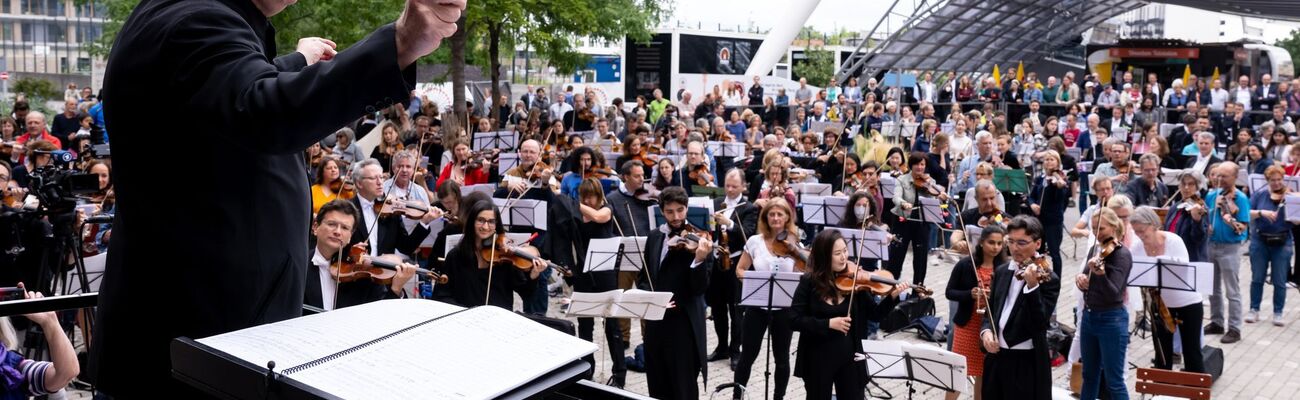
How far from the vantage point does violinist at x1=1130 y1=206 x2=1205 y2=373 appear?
31.4ft

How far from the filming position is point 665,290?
9.21 metres

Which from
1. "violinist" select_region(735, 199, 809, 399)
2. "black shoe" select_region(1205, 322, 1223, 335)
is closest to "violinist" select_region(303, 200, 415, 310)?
"violinist" select_region(735, 199, 809, 399)

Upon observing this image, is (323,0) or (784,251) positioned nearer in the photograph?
(784,251)

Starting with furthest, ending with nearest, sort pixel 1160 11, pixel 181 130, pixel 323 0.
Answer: pixel 1160 11 < pixel 323 0 < pixel 181 130

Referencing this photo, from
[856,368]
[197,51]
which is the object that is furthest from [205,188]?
[856,368]

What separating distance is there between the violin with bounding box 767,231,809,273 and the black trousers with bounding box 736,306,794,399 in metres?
0.51

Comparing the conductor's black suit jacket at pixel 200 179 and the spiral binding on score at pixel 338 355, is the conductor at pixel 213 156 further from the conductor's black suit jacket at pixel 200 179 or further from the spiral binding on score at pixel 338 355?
the spiral binding on score at pixel 338 355

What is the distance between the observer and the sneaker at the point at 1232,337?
38.2ft

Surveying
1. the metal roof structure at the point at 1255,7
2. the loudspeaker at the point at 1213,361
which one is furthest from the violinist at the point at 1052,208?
the metal roof structure at the point at 1255,7

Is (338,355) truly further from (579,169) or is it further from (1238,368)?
(579,169)

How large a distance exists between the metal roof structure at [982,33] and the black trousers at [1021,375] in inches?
1229

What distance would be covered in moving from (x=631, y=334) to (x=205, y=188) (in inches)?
410

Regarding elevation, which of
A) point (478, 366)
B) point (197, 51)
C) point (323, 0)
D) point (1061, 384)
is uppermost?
point (323, 0)

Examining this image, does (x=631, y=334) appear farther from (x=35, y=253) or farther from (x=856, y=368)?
(x=35, y=253)
